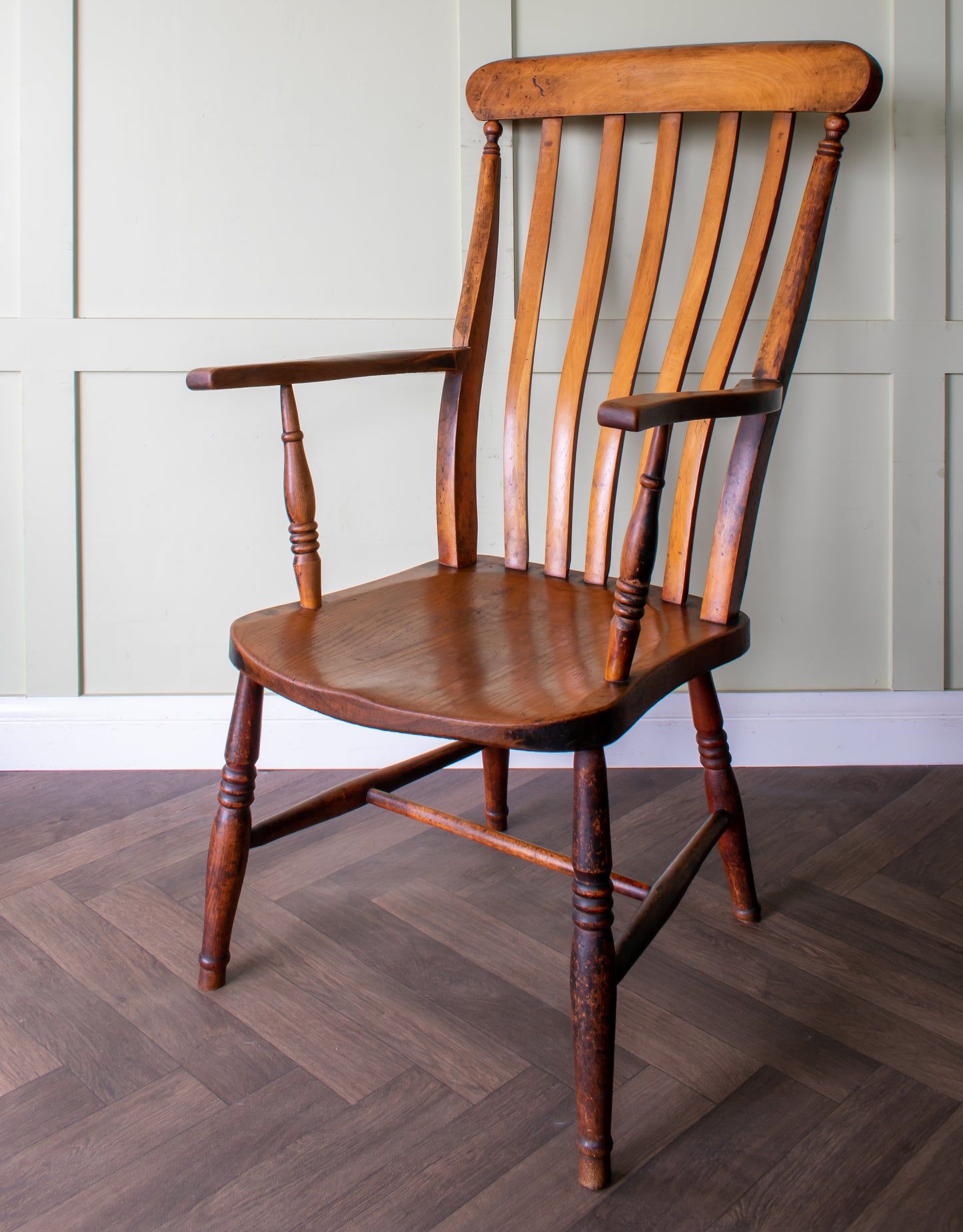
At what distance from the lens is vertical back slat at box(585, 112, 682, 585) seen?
1.48 meters

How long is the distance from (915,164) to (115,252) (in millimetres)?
1357

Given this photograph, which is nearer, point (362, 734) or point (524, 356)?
point (524, 356)

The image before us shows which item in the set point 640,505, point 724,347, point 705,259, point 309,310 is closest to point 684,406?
point 640,505

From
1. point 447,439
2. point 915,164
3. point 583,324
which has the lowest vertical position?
point 447,439

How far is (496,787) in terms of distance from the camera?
1749 millimetres

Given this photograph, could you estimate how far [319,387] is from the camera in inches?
75.0

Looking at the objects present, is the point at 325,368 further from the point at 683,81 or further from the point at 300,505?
the point at 683,81

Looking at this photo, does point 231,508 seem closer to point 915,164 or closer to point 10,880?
point 10,880

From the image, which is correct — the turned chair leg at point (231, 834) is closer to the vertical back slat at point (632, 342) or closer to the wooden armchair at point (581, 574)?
the wooden armchair at point (581, 574)

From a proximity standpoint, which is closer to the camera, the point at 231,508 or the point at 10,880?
the point at 10,880

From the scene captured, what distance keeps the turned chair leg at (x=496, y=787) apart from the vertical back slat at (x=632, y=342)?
0.39m

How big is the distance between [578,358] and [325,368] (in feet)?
1.28

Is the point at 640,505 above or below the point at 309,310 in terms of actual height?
below

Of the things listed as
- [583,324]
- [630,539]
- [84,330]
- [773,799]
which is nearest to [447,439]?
[583,324]
